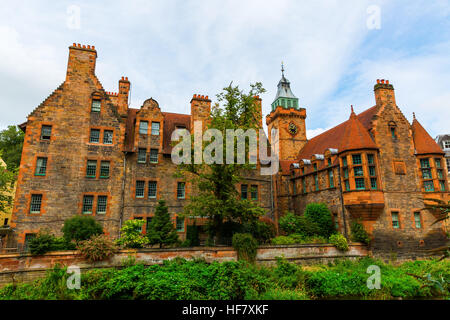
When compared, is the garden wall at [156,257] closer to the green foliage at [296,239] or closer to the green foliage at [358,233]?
the green foliage at [358,233]

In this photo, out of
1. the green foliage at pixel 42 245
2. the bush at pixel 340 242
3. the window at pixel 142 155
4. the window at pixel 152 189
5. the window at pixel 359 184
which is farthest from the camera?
the window at pixel 142 155

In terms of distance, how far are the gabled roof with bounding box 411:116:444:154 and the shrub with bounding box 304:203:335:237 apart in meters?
9.78

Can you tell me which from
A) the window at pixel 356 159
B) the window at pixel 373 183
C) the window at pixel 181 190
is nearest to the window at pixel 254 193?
the window at pixel 181 190

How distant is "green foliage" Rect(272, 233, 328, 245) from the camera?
20.8m

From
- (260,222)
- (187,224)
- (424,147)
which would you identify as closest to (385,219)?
(424,147)

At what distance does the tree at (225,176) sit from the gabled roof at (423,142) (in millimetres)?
14842

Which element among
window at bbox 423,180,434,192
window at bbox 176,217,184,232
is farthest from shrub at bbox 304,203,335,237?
window at bbox 176,217,184,232

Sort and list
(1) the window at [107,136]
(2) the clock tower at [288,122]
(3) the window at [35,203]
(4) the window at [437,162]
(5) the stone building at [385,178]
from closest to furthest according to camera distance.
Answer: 1. (3) the window at [35,203]
2. (5) the stone building at [385,178]
3. (4) the window at [437,162]
4. (1) the window at [107,136]
5. (2) the clock tower at [288,122]

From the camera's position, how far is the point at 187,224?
24.3 metres

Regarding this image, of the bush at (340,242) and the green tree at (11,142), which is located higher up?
the green tree at (11,142)

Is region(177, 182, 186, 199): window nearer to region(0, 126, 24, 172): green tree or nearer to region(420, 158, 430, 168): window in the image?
region(420, 158, 430, 168): window

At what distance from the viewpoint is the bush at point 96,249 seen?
49.7 feet

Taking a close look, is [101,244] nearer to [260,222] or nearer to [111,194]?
[111,194]
